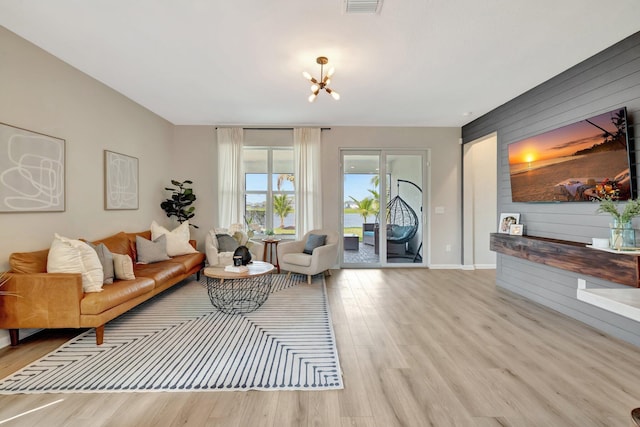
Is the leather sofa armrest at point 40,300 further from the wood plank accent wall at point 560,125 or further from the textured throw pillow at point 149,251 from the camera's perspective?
the wood plank accent wall at point 560,125

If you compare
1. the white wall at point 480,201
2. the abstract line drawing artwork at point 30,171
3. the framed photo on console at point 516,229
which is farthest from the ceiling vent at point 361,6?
the white wall at point 480,201

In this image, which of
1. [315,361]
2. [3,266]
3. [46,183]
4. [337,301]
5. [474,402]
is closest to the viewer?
[474,402]

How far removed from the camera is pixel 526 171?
12.7 feet

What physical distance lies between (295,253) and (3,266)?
345 cm

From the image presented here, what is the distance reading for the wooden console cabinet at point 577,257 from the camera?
2.42 m

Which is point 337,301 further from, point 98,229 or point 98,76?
point 98,76

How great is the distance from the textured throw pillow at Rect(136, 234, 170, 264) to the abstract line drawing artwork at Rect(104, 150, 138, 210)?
2.01 ft

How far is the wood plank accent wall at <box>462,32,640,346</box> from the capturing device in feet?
8.91

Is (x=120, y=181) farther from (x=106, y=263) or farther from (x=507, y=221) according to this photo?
(x=507, y=221)

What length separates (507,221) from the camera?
4.25 meters

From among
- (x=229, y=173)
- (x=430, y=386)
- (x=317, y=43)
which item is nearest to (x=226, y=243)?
(x=229, y=173)

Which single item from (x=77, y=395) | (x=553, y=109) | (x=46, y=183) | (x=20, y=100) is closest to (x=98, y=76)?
(x=20, y=100)

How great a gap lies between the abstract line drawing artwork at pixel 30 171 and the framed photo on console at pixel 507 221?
5764 millimetres

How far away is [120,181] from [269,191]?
2514 millimetres
